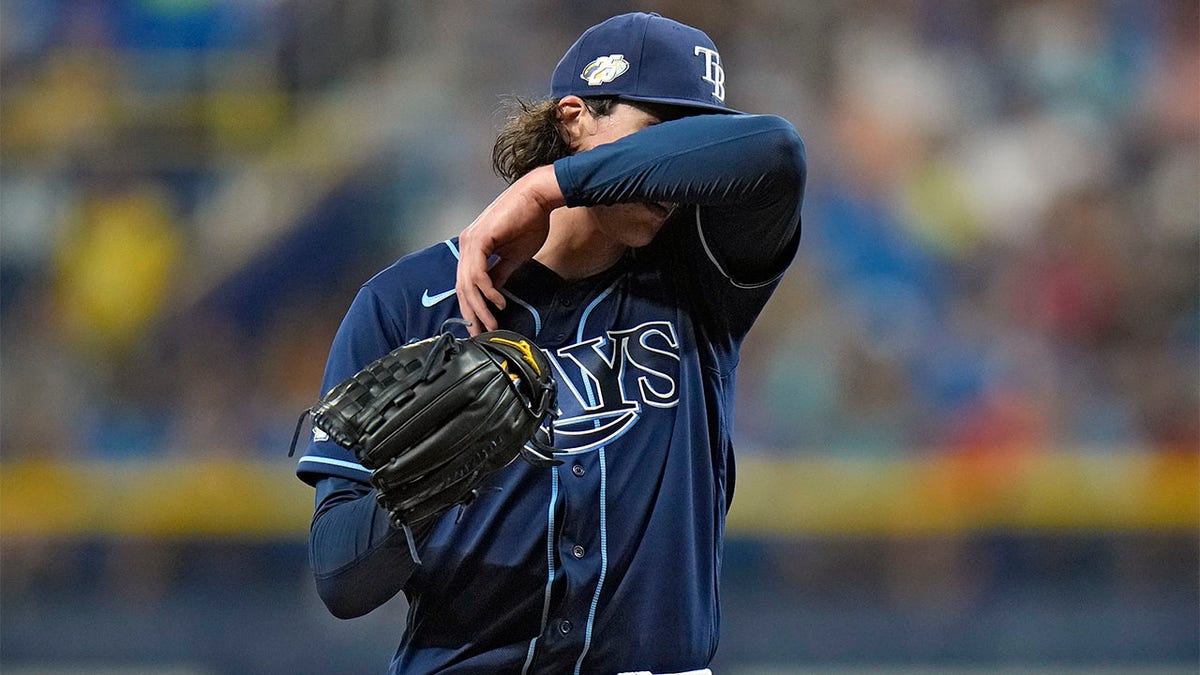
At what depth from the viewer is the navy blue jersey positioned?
168 cm

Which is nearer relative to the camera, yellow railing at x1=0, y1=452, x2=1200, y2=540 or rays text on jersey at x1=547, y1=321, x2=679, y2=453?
rays text on jersey at x1=547, y1=321, x2=679, y2=453

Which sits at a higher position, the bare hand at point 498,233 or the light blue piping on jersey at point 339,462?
the bare hand at point 498,233

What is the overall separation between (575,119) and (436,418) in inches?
21.7

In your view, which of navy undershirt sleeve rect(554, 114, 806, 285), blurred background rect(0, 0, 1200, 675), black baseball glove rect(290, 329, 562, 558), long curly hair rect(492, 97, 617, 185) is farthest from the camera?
blurred background rect(0, 0, 1200, 675)

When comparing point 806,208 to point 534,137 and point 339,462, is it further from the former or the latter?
point 339,462

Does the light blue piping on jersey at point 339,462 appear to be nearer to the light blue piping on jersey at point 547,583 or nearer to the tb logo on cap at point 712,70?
the light blue piping on jersey at point 547,583

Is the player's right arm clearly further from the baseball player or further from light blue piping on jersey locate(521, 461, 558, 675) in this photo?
light blue piping on jersey locate(521, 461, 558, 675)

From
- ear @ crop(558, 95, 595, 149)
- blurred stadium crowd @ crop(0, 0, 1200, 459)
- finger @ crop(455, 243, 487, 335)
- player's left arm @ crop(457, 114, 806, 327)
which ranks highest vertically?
ear @ crop(558, 95, 595, 149)

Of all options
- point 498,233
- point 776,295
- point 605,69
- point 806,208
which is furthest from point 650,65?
point 806,208

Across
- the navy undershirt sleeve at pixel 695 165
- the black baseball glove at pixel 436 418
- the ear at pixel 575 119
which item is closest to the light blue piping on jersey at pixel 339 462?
the black baseball glove at pixel 436 418

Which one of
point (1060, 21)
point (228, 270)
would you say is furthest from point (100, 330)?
point (1060, 21)

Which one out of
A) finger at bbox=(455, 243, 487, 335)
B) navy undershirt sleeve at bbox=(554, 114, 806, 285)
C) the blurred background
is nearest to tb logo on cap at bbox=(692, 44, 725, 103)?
navy undershirt sleeve at bbox=(554, 114, 806, 285)

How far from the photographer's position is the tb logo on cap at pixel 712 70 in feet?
5.97

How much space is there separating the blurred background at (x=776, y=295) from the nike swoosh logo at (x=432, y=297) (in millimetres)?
3696
